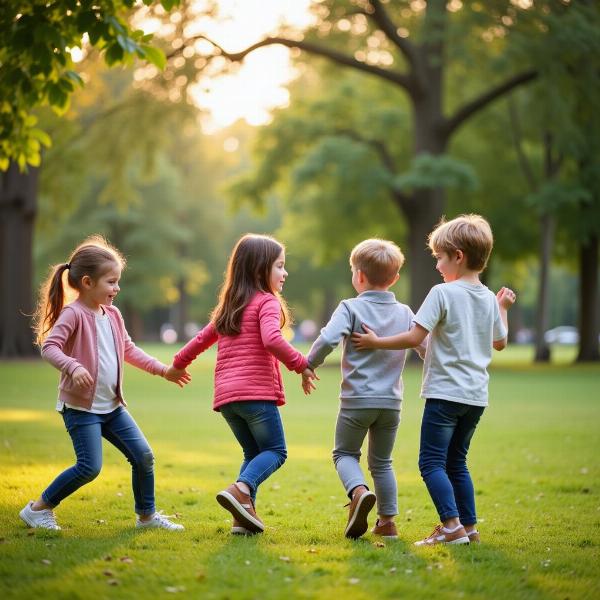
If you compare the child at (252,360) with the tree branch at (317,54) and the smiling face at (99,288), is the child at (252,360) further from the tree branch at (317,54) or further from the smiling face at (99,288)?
the tree branch at (317,54)

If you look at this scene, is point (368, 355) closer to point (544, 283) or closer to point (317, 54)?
point (317, 54)

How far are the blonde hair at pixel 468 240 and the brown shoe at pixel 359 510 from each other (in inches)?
59.4

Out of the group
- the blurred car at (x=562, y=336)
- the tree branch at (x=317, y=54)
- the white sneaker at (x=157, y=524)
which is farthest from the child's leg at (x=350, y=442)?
the blurred car at (x=562, y=336)

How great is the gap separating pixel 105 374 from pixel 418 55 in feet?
79.9

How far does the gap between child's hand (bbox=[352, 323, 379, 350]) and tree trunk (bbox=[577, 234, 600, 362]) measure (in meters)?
28.5

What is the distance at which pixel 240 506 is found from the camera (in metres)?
5.39

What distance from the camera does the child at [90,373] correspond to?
221 inches

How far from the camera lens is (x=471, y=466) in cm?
925

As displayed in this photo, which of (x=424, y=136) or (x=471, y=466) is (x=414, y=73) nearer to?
(x=424, y=136)

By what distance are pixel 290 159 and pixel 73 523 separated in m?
26.7

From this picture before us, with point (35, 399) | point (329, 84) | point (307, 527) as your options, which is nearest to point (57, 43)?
point (307, 527)

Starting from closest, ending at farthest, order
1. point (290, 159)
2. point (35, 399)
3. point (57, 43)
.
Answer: point (57, 43)
point (35, 399)
point (290, 159)

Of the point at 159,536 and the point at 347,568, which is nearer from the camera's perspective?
the point at 347,568

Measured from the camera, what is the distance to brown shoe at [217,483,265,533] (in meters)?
5.32
